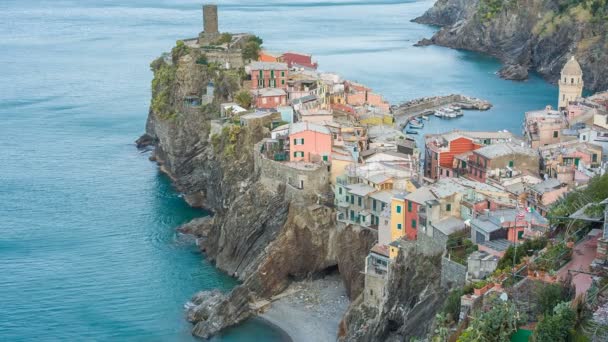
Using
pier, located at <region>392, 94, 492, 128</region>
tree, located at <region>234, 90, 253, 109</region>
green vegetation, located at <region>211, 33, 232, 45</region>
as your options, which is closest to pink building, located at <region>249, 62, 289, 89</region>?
tree, located at <region>234, 90, 253, 109</region>

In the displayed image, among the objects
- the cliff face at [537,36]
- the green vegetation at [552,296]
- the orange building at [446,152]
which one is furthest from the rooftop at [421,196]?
the cliff face at [537,36]

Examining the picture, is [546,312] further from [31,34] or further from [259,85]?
[31,34]

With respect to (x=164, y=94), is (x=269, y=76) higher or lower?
higher

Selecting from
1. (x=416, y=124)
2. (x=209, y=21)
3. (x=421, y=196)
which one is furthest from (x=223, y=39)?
(x=421, y=196)

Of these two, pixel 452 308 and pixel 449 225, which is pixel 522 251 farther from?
pixel 449 225

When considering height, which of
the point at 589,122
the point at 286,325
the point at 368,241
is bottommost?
the point at 286,325

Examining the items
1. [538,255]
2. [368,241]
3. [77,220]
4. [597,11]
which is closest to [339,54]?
[597,11]
